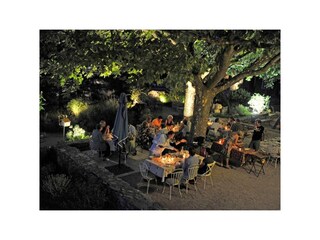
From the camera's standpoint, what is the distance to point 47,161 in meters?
9.67

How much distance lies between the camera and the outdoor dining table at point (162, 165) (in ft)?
24.1

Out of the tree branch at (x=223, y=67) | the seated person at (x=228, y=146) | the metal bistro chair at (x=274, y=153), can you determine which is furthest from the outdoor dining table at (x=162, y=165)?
the metal bistro chair at (x=274, y=153)

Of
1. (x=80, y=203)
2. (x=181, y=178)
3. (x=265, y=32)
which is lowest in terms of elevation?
(x=80, y=203)

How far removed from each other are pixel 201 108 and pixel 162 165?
3433 mm

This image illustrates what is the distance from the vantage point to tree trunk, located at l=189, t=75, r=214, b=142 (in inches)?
388

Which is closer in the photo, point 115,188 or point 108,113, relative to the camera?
point 115,188

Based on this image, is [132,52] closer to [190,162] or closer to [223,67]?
[223,67]

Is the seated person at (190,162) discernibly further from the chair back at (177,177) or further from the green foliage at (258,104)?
the green foliage at (258,104)
